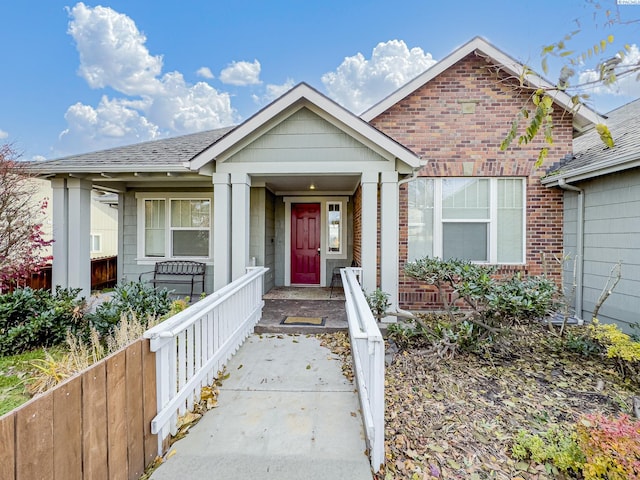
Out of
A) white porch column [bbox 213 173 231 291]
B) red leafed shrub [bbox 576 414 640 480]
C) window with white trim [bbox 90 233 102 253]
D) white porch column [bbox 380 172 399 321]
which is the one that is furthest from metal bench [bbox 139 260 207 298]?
window with white trim [bbox 90 233 102 253]

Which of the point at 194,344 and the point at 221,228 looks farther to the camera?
the point at 221,228

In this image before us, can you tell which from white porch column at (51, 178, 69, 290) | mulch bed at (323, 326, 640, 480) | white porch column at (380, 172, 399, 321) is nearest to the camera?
mulch bed at (323, 326, 640, 480)

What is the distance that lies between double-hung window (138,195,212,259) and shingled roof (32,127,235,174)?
45.7 inches

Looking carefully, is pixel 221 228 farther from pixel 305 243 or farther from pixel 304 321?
pixel 305 243

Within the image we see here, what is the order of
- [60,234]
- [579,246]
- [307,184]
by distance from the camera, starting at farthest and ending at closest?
1. [307,184]
2. [60,234]
3. [579,246]

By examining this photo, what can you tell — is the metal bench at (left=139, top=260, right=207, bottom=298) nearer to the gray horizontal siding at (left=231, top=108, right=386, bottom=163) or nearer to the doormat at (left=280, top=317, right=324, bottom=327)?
the doormat at (left=280, top=317, right=324, bottom=327)

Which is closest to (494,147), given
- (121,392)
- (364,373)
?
(364,373)

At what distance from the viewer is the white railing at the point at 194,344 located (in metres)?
2.56

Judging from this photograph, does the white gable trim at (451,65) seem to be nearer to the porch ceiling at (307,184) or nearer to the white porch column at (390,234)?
the porch ceiling at (307,184)

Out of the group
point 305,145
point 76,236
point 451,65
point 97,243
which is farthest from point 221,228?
point 97,243

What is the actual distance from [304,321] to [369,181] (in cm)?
264

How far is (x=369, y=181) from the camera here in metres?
5.50

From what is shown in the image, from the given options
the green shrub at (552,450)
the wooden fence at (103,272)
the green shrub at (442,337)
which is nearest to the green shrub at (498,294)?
the green shrub at (442,337)

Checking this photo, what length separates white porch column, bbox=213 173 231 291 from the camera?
220 inches
